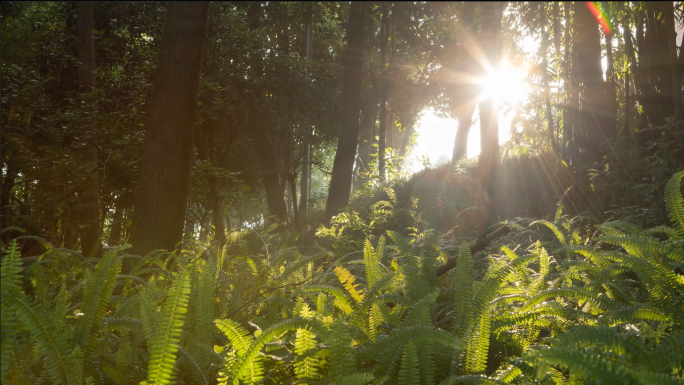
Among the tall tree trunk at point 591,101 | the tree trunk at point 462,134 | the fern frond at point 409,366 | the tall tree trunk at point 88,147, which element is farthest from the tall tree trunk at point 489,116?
the tree trunk at point 462,134

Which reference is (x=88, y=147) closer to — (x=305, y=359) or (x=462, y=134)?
(x=305, y=359)

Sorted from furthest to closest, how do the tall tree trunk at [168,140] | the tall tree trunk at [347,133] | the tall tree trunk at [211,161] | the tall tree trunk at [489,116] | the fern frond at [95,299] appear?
the tall tree trunk at [347,133] → the tall tree trunk at [211,161] → the tall tree trunk at [168,140] → the tall tree trunk at [489,116] → the fern frond at [95,299]

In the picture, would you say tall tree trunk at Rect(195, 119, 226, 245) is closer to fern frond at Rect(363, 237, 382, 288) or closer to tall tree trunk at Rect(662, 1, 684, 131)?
fern frond at Rect(363, 237, 382, 288)

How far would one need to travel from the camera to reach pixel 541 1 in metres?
1.55

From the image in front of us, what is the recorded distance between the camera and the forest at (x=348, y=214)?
1.52 metres

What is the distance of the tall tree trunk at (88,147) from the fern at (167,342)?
16.4ft

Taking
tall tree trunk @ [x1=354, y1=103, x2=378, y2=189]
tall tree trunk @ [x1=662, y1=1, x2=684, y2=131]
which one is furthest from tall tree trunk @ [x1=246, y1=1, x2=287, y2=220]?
tall tree trunk @ [x1=662, y1=1, x2=684, y2=131]

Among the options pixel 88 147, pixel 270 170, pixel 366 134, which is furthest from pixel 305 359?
pixel 366 134

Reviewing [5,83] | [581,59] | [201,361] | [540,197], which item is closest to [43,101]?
[5,83]

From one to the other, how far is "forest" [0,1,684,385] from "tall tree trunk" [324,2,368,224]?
55mm

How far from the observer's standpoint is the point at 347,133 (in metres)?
10.6

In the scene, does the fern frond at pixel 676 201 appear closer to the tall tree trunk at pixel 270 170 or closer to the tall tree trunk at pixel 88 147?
the tall tree trunk at pixel 88 147

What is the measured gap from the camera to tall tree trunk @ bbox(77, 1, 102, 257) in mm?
5945

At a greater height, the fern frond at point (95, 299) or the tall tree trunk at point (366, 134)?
the tall tree trunk at point (366, 134)
